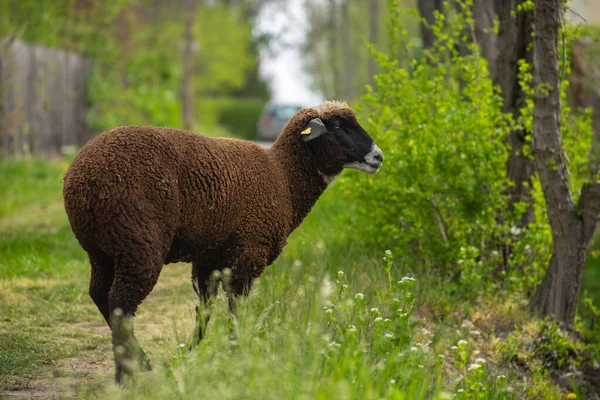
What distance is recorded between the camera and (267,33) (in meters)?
36.5

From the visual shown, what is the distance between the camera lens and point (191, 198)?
5430 mm

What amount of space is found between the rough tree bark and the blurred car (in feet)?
71.0

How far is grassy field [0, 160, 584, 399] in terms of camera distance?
420 centimetres

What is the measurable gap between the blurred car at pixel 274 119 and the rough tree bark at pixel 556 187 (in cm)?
2165

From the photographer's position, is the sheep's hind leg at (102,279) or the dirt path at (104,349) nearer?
the dirt path at (104,349)

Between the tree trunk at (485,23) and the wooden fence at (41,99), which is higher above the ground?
the tree trunk at (485,23)

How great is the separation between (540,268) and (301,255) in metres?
2.74

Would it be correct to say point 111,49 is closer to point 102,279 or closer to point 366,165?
point 366,165

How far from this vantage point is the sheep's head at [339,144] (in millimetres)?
6406

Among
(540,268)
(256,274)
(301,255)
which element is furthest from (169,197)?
(540,268)

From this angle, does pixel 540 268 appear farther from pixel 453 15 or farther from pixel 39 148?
pixel 39 148

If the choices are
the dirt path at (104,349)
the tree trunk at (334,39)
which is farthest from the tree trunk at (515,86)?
the tree trunk at (334,39)

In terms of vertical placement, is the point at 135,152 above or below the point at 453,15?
below

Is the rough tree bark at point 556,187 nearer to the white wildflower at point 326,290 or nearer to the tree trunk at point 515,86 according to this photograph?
the tree trunk at point 515,86
